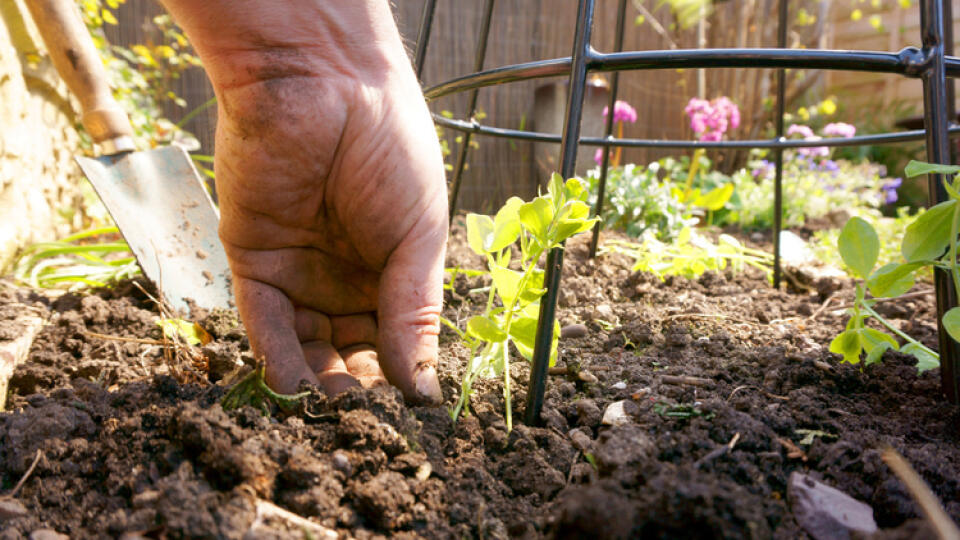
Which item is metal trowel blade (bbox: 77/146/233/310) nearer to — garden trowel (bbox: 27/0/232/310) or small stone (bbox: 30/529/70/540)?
garden trowel (bbox: 27/0/232/310)

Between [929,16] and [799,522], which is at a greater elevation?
[929,16]

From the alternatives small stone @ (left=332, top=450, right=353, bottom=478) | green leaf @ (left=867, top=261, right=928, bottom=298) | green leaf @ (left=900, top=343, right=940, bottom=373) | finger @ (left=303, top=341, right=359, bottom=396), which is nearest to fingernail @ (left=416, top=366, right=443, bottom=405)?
finger @ (left=303, top=341, right=359, bottom=396)

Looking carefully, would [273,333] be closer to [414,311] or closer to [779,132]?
[414,311]

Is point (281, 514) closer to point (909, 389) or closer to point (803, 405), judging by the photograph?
point (803, 405)

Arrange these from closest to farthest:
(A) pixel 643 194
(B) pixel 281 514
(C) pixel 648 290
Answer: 1. (B) pixel 281 514
2. (C) pixel 648 290
3. (A) pixel 643 194

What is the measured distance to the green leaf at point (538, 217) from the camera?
2.77 ft

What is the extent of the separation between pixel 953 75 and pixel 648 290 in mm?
868

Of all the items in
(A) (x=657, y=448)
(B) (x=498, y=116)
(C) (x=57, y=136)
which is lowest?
(A) (x=657, y=448)

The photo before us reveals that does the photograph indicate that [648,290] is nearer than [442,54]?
Yes

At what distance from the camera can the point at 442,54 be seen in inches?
176

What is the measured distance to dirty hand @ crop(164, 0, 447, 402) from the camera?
950 mm

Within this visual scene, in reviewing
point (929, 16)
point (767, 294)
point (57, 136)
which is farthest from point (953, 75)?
point (57, 136)

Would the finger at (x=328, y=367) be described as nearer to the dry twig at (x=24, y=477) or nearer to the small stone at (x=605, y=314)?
the dry twig at (x=24, y=477)

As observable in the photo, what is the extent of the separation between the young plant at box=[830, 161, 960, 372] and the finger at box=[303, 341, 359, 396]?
2.60 ft
